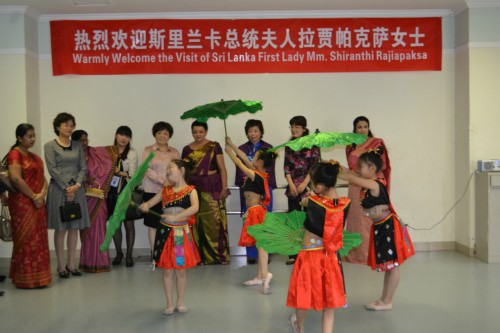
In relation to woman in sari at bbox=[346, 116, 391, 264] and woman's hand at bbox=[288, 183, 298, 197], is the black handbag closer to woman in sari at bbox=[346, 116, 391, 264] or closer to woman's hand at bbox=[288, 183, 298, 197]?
woman's hand at bbox=[288, 183, 298, 197]

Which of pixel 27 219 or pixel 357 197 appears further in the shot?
pixel 357 197

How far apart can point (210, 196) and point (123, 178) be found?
0.88 metres

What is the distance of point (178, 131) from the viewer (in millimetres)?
6430

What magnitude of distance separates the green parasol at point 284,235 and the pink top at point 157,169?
89.3 inches

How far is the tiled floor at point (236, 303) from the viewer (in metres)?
3.82

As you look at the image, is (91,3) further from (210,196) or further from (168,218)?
(168,218)

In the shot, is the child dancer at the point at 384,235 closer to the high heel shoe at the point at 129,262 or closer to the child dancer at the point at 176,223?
the child dancer at the point at 176,223

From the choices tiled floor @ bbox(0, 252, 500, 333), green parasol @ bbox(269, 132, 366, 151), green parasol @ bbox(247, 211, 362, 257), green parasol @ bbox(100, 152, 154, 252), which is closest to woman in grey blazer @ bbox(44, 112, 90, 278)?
tiled floor @ bbox(0, 252, 500, 333)

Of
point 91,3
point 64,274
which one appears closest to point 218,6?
point 91,3

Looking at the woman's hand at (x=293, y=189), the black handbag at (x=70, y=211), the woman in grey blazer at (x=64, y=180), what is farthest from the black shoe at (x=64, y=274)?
the woman's hand at (x=293, y=189)

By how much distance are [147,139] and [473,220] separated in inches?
141

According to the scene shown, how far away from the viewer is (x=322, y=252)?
3.27 metres

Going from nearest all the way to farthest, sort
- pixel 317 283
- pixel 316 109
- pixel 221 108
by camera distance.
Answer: pixel 317 283 < pixel 221 108 < pixel 316 109

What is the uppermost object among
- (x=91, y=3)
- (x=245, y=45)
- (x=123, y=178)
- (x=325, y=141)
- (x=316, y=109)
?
(x=91, y=3)
